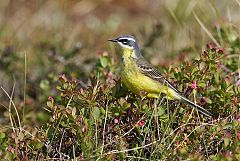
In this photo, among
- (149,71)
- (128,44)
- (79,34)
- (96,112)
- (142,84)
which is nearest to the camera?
(96,112)

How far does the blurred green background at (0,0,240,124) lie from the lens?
21.8ft

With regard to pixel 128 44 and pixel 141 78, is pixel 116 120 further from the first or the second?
pixel 128 44

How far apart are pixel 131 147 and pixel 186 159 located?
29.0 inches

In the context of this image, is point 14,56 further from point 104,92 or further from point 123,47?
point 104,92

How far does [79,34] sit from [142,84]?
3826 millimetres

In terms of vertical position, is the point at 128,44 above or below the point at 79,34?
above

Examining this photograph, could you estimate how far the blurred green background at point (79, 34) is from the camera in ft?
21.8

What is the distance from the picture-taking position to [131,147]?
4410 millimetres

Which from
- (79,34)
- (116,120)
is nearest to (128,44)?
(116,120)

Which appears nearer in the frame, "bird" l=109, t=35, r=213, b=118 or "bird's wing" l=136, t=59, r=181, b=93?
"bird" l=109, t=35, r=213, b=118

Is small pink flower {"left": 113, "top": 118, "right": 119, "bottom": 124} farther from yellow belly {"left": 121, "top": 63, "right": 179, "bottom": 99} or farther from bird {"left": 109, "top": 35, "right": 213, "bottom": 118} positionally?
yellow belly {"left": 121, "top": 63, "right": 179, "bottom": 99}

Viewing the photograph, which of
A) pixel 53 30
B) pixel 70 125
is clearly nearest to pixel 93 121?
pixel 70 125

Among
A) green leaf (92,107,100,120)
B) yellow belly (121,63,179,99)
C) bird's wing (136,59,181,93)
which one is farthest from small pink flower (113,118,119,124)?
bird's wing (136,59,181,93)

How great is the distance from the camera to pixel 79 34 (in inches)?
348
